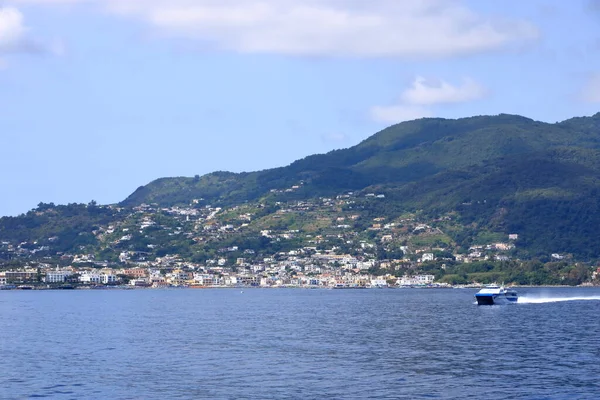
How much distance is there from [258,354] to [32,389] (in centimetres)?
1829

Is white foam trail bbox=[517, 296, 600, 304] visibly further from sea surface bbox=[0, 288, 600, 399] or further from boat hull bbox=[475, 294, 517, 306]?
sea surface bbox=[0, 288, 600, 399]

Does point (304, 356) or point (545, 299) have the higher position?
point (545, 299)

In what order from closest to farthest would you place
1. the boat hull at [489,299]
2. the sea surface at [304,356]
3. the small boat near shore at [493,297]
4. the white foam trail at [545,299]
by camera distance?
the sea surface at [304,356] < the boat hull at [489,299] < the small boat near shore at [493,297] < the white foam trail at [545,299]

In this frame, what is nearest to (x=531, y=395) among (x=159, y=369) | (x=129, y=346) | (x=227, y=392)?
(x=227, y=392)

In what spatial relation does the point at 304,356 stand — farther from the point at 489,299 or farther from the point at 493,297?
the point at 493,297

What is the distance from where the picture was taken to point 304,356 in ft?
210

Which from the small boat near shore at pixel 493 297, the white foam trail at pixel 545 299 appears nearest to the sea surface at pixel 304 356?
the small boat near shore at pixel 493 297

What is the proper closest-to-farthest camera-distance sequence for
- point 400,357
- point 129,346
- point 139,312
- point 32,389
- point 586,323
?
point 32,389 → point 400,357 → point 129,346 → point 586,323 → point 139,312

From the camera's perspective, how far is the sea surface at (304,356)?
50.3m

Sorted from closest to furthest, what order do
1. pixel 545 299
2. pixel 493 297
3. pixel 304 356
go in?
1. pixel 304 356
2. pixel 493 297
3. pixel 545 299

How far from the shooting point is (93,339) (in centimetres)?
7800

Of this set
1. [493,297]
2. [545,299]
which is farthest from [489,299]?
[545,299]

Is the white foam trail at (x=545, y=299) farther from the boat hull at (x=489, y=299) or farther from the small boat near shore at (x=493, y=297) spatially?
the boat hull at (x=489, y=299)

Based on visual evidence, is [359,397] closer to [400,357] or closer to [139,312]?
[400,357]
